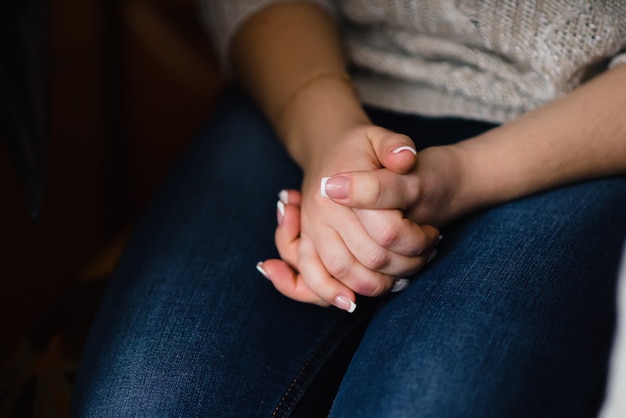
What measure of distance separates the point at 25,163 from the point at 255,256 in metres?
0.26

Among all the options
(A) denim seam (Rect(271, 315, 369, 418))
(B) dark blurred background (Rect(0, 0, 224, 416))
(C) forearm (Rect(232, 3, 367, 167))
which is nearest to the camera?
(A) denim seam (Rect(271, 315, 369, 418))

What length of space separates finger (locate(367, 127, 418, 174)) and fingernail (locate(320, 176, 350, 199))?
0.04 metres

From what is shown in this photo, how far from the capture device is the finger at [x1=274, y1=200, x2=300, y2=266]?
0.69 m

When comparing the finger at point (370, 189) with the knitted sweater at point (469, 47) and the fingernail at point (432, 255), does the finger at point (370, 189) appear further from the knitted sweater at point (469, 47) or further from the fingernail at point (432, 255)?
the knitted sweater at point (469, 47)

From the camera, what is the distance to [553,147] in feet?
2.17

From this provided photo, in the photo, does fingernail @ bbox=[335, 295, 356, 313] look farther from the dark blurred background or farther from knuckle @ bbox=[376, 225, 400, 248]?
the dark blurred background

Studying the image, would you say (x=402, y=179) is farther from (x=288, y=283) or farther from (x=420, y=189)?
(x=288, y=283)

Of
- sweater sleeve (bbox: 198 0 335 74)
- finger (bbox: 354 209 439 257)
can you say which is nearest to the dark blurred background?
sweater sleeve (bbox: 198 0 335 74)

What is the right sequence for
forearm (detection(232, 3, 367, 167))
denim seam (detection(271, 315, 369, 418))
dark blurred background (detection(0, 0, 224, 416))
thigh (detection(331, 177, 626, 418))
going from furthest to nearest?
1. dark blurred background (detection(0, 0, 224, 416))
2. forearm (detection(232, 3, 367, 167))
3. denim seam (detection(271, 315, 369, 418))
4. thigh (detection(331, 177, 626, 418))

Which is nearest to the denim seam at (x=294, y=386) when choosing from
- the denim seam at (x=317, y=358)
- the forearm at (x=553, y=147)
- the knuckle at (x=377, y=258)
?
the denim seam at (x=317, y=358)

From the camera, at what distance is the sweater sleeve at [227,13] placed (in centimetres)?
85

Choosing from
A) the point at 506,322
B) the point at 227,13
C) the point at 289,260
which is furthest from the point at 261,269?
the point at 227,13

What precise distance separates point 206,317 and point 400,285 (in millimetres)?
188

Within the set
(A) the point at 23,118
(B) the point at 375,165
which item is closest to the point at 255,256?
(B) the point at 375,165
